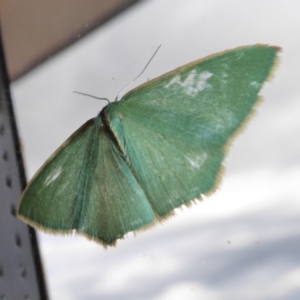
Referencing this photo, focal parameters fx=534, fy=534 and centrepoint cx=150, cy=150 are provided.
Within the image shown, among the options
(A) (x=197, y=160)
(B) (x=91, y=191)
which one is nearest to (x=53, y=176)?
(B) (x=91, y=191)

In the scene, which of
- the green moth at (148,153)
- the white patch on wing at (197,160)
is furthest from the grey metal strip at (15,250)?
the white patch on wing at (197,160)

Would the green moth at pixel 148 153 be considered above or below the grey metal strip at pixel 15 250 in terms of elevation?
below

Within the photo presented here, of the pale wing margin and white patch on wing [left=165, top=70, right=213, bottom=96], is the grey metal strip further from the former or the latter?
white patch on wing [left=165, top=70, right=213, bottom=96]

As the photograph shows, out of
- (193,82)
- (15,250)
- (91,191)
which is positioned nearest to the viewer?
(193,82)

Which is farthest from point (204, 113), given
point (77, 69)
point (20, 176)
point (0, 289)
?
point (0, 289)

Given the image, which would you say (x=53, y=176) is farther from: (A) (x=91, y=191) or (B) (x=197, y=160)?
(B) (x=197, y=160)

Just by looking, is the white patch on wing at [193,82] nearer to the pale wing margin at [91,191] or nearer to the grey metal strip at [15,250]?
the pale wing margin at [91,191]

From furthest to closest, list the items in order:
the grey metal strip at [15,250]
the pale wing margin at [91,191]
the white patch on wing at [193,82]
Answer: the grey metal strip at [15,250] → the pale wing margin at [91,191] → the white patch on wing at [193,82]
